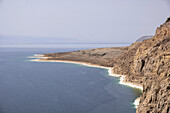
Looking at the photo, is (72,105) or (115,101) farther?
(115,101)

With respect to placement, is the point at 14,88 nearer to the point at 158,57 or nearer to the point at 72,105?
the point at 72,105

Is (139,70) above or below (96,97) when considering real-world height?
above

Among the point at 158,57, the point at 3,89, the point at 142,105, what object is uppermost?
the point at 158,57

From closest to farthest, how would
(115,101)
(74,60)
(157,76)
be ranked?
(157,76), (115,101), (74,60)

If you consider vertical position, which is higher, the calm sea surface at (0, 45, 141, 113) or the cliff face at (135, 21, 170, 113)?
the cliff face at (135, 21, 170, 113)

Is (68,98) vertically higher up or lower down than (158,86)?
lower down

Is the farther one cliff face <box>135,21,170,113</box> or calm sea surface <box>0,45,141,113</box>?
calm sea surface <box>0,45,141,113</box>

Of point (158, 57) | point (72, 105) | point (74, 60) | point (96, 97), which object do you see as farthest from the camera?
point (74, 60)

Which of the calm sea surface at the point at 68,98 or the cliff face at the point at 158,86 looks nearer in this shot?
the cliff face at the point at 158,86

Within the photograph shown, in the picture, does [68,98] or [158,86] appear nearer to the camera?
[158,86]

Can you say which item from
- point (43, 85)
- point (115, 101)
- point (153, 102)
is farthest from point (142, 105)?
point (43, 85)

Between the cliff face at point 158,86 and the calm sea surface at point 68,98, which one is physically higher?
the cliff face at point 158,86
